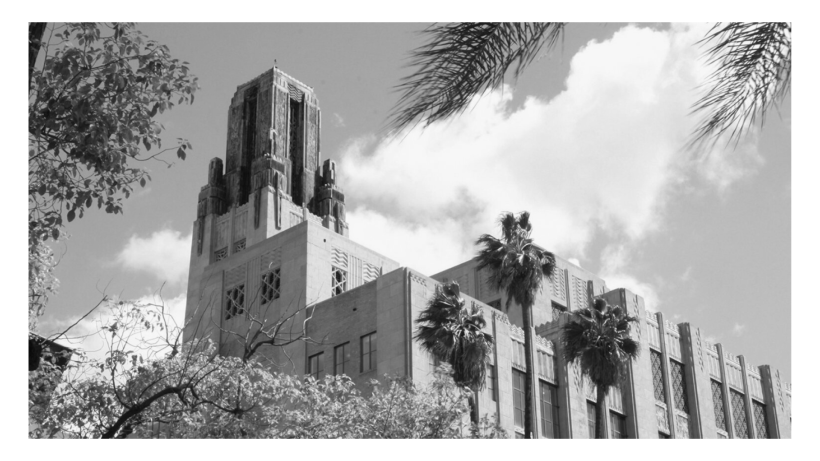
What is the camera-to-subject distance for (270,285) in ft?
163

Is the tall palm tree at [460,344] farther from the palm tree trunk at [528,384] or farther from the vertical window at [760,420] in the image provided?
the vertical window at [760,420]

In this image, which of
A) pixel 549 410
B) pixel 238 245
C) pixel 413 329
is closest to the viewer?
pixel 413 329

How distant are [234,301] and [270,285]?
7.04 feet

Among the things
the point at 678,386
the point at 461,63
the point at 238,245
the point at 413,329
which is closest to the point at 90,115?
the point at 461,63

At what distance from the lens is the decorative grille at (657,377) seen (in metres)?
47.7

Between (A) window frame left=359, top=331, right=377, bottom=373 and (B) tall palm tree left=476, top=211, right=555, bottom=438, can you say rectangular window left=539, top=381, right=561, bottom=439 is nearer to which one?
(B) tall palm tree left=476, top=211, right=555, bottom=438

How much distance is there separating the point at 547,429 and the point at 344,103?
2428cm

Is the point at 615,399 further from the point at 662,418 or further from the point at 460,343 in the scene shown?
the point at 460,343

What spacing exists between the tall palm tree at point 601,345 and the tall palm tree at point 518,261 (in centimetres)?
195

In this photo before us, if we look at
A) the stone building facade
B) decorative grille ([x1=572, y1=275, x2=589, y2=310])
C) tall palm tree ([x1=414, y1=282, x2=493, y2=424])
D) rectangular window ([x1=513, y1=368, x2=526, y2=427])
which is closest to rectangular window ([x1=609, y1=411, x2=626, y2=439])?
the stone building facade

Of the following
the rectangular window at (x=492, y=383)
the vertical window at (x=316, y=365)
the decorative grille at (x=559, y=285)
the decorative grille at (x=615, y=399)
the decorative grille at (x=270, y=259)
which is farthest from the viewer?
the decorative grille at (x=559, y=285)

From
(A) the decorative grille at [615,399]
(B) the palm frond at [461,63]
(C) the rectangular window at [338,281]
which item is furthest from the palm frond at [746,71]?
(C) the rectangular window at [338,281]

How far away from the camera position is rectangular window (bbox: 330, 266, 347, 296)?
166 ft
